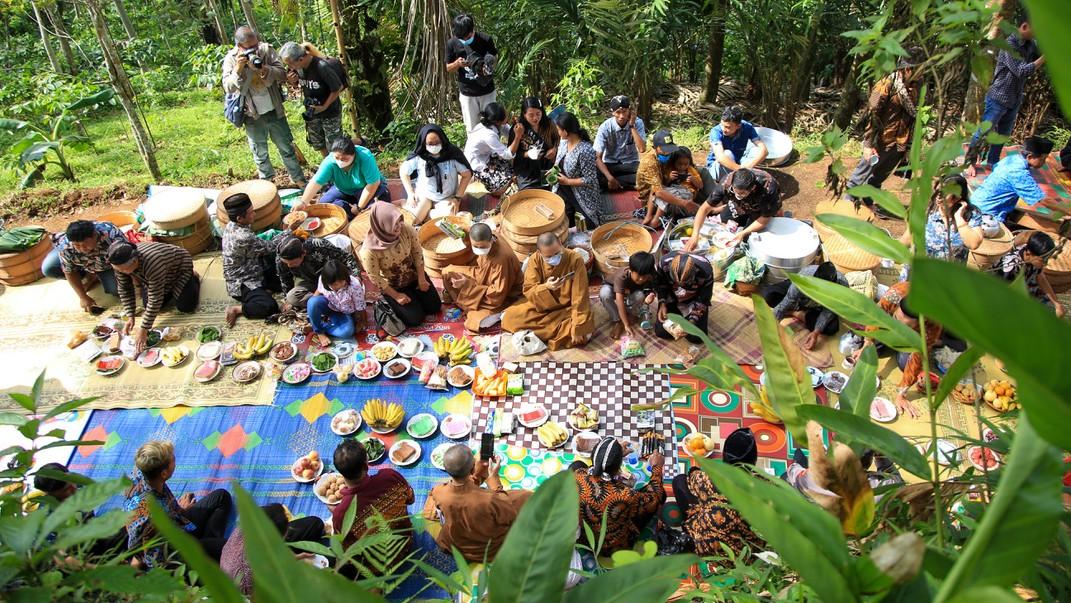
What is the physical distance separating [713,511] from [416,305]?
10.3 ft

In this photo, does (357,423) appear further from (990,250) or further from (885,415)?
(990,250)

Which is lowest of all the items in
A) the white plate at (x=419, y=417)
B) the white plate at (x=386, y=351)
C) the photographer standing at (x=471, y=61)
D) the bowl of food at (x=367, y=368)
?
the white plate at (x=419, y=417)

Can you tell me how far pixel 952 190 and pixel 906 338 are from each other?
644mm

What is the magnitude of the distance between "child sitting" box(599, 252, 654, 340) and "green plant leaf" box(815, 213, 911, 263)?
3.79 meters

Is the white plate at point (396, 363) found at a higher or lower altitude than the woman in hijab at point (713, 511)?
lower

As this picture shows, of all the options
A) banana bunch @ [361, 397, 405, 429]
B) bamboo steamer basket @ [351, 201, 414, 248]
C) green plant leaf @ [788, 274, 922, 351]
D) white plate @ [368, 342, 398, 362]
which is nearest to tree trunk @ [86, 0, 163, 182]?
bamboo steamer basket @ [351, 201, 414, 248]

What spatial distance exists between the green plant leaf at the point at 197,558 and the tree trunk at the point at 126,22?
14.6m

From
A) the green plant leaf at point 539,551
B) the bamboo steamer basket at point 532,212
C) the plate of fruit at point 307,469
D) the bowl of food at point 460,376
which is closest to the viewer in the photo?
the green plant leaf at point 539,551

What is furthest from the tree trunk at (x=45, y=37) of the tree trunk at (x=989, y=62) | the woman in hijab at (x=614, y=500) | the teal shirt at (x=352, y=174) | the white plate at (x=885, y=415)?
the white plate at (x=885, y=415)

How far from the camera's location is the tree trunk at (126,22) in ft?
39.6

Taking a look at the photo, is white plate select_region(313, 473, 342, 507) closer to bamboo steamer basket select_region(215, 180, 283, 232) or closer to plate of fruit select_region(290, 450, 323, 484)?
plate of fruit select_region(290, 450, 323, 484)

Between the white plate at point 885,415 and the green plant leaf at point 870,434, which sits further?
the white plate at point 885,415

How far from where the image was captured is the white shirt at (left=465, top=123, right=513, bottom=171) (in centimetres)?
705

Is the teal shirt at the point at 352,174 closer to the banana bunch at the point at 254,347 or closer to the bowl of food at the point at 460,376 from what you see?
the banana bunch at the point at 254,347
